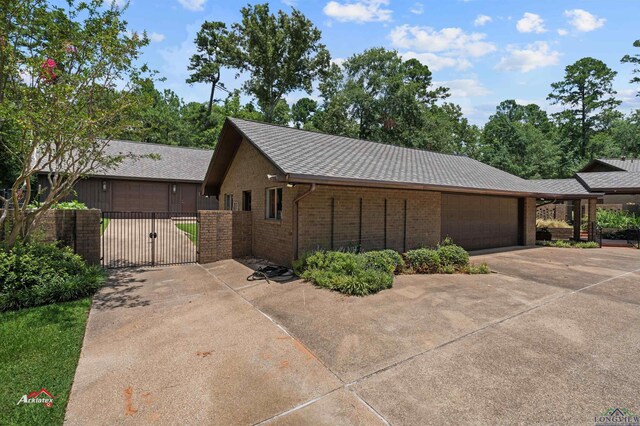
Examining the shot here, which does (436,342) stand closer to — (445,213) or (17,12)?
(445,213)

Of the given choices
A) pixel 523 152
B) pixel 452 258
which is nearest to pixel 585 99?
pixel 523 152

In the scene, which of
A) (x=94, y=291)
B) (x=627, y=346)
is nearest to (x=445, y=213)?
(x=627, y=346)

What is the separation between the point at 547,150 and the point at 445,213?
3044 cm

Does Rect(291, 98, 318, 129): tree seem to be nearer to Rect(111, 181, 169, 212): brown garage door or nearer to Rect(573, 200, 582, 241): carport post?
Rect(111, 181, 169, 212): brown garage door

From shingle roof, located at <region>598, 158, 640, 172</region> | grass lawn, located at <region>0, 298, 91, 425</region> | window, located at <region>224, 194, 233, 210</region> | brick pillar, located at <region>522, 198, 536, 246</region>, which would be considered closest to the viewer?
grass lawn, located at <region>0, 298, 91, 425</region>

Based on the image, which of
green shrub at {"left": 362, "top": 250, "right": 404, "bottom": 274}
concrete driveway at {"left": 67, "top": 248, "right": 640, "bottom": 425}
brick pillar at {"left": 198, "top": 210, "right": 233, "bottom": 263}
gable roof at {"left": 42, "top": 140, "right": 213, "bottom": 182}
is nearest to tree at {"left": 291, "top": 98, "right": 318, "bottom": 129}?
gable roof at {"left": 42, "top": 140, "right": 213, "bottom": 182}

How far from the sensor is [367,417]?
2.85 m

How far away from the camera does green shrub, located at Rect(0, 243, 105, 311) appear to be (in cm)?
553

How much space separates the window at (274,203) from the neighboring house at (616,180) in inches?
725

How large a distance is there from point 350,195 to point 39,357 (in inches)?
286

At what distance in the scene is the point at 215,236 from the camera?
10.1 metres

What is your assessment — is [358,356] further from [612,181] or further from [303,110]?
[303,110]

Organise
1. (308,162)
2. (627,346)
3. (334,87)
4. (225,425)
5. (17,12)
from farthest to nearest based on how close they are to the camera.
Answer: (334,87)
(308,162)
(17,12)
(627,346)
(225,425)

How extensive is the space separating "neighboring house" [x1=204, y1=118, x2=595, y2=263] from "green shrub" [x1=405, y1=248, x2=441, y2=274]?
1.39 metres
